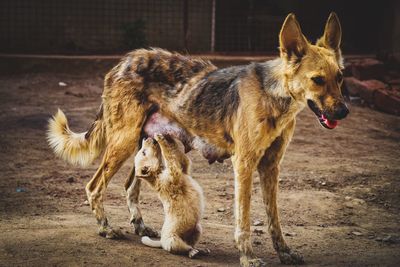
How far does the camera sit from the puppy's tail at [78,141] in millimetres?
6207

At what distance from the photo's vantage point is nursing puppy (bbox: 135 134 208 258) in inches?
210

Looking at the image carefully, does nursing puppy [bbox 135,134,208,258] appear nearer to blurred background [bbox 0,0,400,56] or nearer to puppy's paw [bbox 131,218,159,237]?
puppy's paw [bbox 131,218,159,237]

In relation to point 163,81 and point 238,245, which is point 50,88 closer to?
point 163,81

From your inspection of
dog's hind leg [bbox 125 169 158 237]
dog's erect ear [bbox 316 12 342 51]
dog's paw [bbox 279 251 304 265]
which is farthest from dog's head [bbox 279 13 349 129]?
dog's hind leg [bbox 125 169 158 237]

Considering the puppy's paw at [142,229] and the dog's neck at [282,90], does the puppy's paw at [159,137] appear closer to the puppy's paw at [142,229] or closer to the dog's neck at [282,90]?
the puppy's paw at [142,229]

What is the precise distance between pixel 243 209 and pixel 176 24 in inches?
364

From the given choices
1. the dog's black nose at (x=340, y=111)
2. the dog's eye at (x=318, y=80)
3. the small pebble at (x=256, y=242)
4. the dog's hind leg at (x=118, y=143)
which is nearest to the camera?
the dog's black nose at (x=340, y=111)

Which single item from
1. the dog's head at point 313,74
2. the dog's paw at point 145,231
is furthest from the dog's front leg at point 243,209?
the dog's paw at point 145,231

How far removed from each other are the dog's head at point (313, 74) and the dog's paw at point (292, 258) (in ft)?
3.90

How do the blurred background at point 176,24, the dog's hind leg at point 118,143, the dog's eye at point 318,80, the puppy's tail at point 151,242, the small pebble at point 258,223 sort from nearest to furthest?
the dog's eye at point 318,80 < the puppy's tail at point 151,242 < the dog's hind leg at point 118,143 < the small pebble at point 258,223 < the blurred background at point 176,24

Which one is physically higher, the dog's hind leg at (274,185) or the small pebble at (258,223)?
the dog's hind leg at (274,185)

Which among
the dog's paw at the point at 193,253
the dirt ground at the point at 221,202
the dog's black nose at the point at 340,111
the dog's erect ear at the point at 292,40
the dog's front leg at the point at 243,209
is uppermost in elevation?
the dog's erect ear at the point at 292,40

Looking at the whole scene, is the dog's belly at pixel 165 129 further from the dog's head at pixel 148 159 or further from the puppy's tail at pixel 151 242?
the puppy's tail at pixel 151 242

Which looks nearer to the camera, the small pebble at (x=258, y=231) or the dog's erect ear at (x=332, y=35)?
the dog's erect ear at (x=332, y=35)
